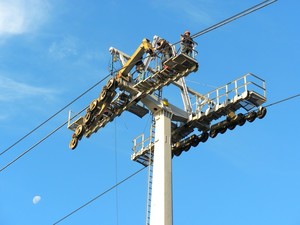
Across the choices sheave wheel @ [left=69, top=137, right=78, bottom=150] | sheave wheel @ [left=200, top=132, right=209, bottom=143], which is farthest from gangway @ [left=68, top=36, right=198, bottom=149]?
sheave wheel @ [left=200, top=132, right=209, bottom=143]

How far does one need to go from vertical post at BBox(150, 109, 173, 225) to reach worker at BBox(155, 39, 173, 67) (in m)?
2.52

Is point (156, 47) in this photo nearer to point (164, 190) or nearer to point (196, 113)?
point (196, 113)

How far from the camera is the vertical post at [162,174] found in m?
28.4

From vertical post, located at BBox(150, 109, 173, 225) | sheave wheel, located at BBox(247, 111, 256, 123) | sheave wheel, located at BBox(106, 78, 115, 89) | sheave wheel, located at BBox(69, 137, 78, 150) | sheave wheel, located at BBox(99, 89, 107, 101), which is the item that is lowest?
vertical post, located at BBox(150, 109, 173, 225)

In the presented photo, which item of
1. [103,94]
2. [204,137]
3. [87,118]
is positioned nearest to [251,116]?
[204,137]

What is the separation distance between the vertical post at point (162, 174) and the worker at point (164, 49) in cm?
252

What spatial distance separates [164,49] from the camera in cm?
3008

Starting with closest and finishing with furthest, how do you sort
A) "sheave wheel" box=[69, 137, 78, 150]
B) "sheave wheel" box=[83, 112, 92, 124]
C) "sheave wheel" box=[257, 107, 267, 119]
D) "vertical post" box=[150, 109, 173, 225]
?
"vertical post" box=[150, 109, 173, 225] < "sheave wheel" box=[257, 107, 267, 119] < "sheave wheel" box=[83, 112, 92, 124] < "sheave wheel" box=[69, 137, 78, 150]

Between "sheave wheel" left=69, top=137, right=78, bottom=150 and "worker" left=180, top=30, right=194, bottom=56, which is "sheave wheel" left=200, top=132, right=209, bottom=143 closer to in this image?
"worker" left=180, top=30, right=194, bottom=56

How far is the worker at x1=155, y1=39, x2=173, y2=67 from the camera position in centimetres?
2992

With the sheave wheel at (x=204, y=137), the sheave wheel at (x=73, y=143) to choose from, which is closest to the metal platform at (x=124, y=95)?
the sheave wheel at (x=73, y=143)

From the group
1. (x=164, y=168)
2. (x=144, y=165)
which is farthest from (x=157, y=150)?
(x=144, y=165)

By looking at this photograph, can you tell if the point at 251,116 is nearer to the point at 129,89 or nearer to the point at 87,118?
the point at 129,89

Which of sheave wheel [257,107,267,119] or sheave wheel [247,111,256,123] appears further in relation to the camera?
sheave wheel [247,111,256,123]
